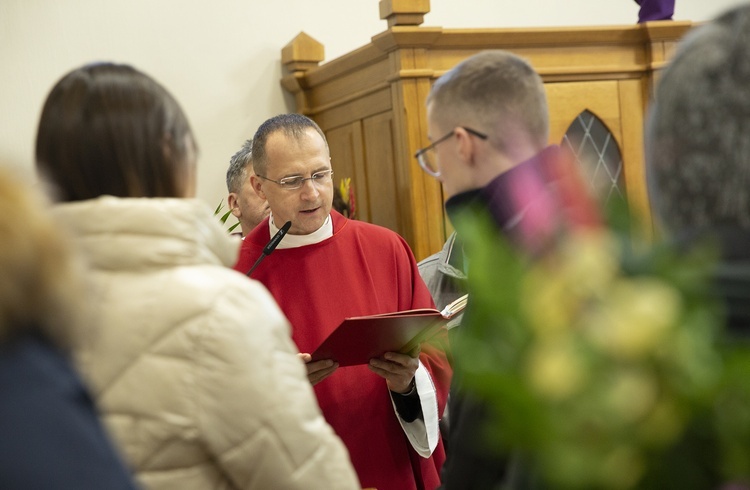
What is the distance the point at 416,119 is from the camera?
474cm

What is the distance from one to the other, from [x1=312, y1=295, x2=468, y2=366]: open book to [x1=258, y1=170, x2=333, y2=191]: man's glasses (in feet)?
2.30

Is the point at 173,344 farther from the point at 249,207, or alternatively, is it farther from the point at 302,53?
the point at 302,53

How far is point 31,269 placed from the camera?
107cm

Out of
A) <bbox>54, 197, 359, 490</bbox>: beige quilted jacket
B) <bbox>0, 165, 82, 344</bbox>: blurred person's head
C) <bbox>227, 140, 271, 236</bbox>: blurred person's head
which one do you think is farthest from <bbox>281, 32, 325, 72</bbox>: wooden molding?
<bbox>0, 165, 82, 344</bbox>: blurred person's head

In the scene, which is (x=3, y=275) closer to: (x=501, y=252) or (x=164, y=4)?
(x=501, y=252)

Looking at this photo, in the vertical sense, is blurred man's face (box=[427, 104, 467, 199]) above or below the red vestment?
above

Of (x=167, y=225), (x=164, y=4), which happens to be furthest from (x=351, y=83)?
(x=167, y=225)

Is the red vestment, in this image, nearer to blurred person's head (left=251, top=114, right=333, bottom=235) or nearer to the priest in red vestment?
the priest in red vestment

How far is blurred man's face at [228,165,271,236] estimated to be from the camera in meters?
4.07

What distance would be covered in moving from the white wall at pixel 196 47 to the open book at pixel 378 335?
317 centimetres

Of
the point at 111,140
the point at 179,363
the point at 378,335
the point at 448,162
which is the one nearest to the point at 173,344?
the point at 179,363

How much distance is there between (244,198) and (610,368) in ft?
11.1

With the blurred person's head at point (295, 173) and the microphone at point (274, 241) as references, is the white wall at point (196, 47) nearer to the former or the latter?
the blurred person's head at point (295, 173)

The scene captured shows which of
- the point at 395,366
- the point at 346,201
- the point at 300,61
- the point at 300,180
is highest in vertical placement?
the point at 300,61
